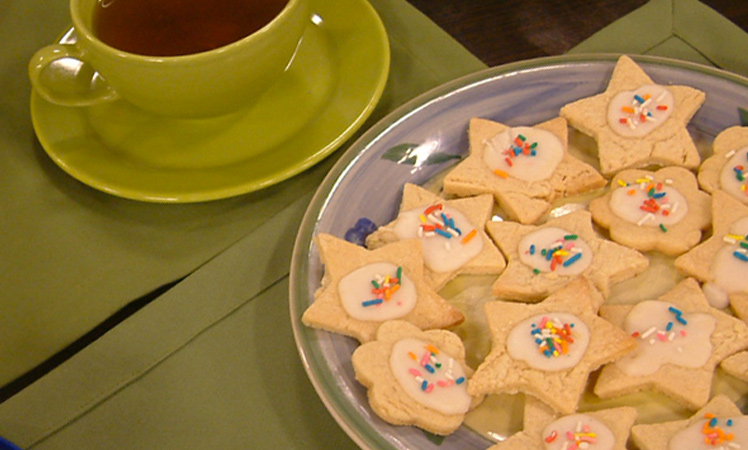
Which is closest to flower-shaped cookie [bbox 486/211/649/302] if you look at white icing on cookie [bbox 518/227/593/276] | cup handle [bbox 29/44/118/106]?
white icing on cookie [bbox 518/227/593/276]

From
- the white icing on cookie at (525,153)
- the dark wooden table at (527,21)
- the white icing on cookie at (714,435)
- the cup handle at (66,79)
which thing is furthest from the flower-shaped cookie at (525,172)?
the cup handle at (66,79)

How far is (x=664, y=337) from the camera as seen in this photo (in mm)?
867

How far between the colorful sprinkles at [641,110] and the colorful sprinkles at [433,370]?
19.1 inches

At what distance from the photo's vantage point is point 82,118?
3.68 ft

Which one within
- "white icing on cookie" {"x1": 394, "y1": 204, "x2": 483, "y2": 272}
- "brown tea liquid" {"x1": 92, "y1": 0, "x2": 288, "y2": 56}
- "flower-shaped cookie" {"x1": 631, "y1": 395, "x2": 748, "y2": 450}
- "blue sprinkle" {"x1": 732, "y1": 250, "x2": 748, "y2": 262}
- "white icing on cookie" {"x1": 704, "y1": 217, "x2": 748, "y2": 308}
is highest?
"brown tea liquid" {"x1": 92, "y1": 0, "x2": 288, "y2": 56}

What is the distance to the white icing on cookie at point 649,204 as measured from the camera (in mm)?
983

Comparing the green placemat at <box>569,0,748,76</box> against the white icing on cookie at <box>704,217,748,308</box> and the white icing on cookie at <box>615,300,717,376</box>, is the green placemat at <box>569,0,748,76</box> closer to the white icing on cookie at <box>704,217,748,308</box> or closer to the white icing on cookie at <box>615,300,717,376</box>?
the white icing on cookie at <box>704,217,748,308</box>

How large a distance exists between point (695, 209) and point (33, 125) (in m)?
1.03

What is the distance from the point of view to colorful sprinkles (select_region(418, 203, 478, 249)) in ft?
3.18

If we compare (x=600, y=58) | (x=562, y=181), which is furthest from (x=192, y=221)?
(x=600, y=58)

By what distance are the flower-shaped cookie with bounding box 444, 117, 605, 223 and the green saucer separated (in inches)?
7.4

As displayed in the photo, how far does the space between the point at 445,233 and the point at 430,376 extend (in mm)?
217

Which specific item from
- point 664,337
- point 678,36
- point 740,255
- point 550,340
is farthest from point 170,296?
point 678,36

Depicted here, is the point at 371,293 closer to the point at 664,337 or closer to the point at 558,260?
the point at 558,260
